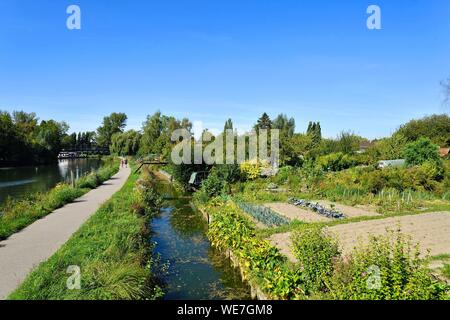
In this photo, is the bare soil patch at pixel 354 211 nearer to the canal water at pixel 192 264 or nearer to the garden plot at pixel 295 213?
the garden plot at pixel 295 213

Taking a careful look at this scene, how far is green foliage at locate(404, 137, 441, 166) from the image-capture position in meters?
23.1

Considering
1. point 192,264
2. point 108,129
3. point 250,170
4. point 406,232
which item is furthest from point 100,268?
point 108,129

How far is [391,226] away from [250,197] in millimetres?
6455

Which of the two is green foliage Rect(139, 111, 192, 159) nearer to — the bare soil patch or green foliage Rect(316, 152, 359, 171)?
green foliage Rect(316, 152, 359, 171)

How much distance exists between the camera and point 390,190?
53.0 feet

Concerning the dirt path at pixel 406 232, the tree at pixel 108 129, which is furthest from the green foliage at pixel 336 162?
the tree at pixel 108 129

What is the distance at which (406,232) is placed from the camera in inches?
383

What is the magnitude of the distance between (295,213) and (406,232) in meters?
3.88

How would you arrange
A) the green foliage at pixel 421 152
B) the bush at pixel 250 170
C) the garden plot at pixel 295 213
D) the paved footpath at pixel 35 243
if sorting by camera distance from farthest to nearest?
1. the green foliage at pixel 421 152
2. the bush at pixel 250 170
3. the garden plot at pixel 295 213
4. the paved footpath at pixel 35 243

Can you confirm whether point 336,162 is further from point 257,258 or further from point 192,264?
point 257,258

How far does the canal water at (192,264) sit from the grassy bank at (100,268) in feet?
1.89

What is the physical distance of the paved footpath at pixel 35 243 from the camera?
606 cm
